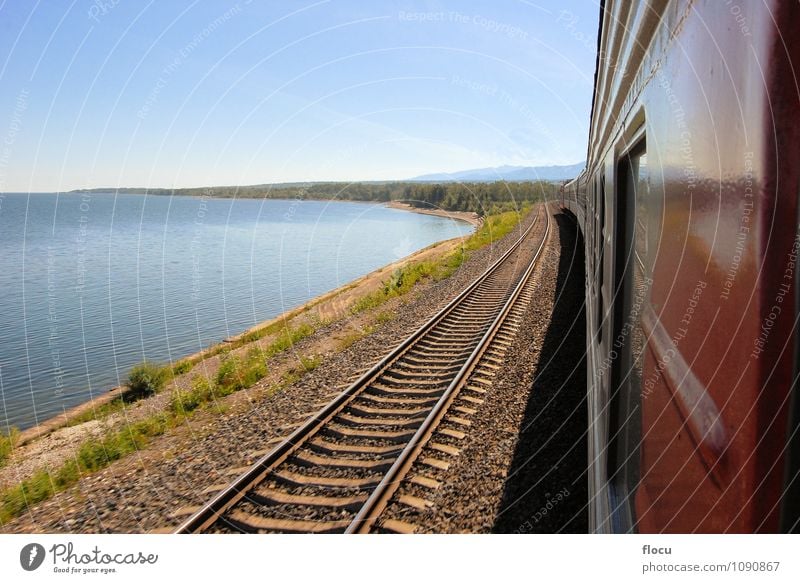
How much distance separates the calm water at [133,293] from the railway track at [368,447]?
8.67 ft

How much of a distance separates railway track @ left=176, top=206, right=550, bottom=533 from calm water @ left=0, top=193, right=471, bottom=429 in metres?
2.64

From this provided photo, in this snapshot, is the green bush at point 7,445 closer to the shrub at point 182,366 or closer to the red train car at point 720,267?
the shrub at point 182,366

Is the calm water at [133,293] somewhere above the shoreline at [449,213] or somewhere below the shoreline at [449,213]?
below

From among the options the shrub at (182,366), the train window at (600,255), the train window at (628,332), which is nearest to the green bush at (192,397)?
the shrub at (182,366)

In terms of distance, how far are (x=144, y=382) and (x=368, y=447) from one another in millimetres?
7427

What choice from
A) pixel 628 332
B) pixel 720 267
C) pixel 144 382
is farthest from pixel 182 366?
pixel 720 267

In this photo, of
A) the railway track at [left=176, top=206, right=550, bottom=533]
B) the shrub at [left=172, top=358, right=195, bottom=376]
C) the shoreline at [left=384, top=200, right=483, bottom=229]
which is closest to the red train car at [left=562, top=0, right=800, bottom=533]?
the railway track at [left=176, top=206, right=550, bottom=533]

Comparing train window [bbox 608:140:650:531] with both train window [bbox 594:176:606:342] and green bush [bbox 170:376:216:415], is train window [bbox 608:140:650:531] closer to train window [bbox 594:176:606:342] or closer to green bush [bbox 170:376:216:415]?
train window [bbox 594:176:606:342]

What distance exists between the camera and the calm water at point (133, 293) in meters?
12.9

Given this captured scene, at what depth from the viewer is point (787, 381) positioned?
659 millimetres

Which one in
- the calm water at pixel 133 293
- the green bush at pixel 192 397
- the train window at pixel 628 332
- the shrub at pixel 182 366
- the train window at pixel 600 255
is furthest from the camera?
the calm water at pixel 133 293

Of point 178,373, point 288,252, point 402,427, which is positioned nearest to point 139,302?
point 178,373

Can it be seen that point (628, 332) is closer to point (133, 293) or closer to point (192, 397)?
point (192, 397)

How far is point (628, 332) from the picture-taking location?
2.20 metres
